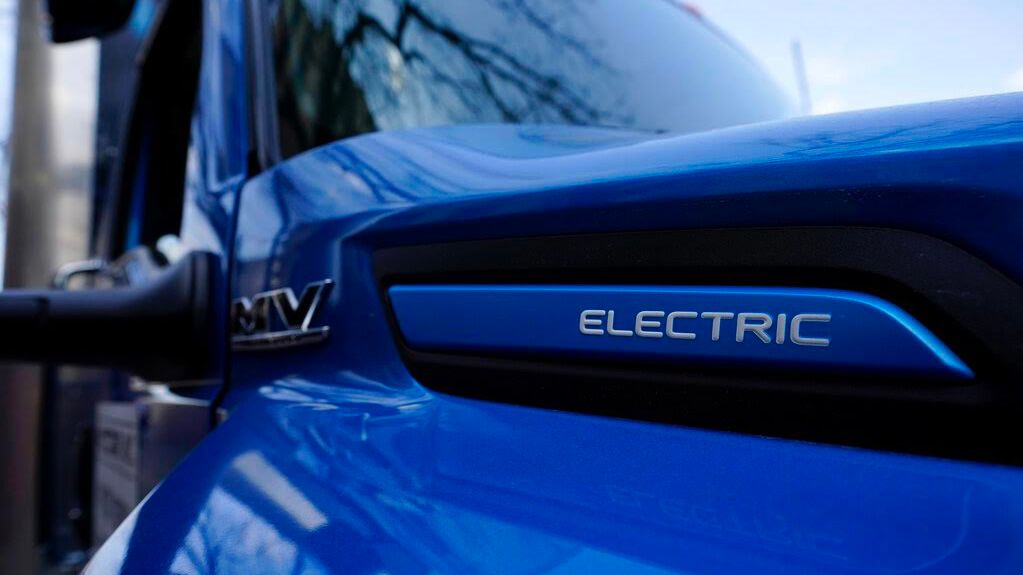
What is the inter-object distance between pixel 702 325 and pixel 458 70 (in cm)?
70

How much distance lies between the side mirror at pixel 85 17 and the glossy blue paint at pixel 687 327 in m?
1.40

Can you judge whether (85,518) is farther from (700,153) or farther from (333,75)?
(700,153)

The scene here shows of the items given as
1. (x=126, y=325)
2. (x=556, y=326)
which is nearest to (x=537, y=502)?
(x=556, y=326)

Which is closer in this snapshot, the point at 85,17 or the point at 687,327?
the point at 687,327

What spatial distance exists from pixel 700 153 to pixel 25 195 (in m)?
3.05

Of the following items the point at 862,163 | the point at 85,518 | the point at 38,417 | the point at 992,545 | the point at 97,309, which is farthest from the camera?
the point at 38,417

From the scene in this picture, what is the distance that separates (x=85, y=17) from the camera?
1898 mm

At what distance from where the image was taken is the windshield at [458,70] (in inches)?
48.3

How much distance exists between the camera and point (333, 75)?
4.17 ft

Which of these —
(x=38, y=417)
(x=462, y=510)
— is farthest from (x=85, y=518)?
(x=462, y=510)

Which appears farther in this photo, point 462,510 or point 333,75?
point 333,75

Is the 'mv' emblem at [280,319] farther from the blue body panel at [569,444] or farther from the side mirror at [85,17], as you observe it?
the side mirror at [85,17]

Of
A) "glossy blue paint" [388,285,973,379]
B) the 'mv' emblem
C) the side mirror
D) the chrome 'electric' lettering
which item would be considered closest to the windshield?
the 'mv' emblem

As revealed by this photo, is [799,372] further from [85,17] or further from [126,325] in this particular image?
[85,17]
